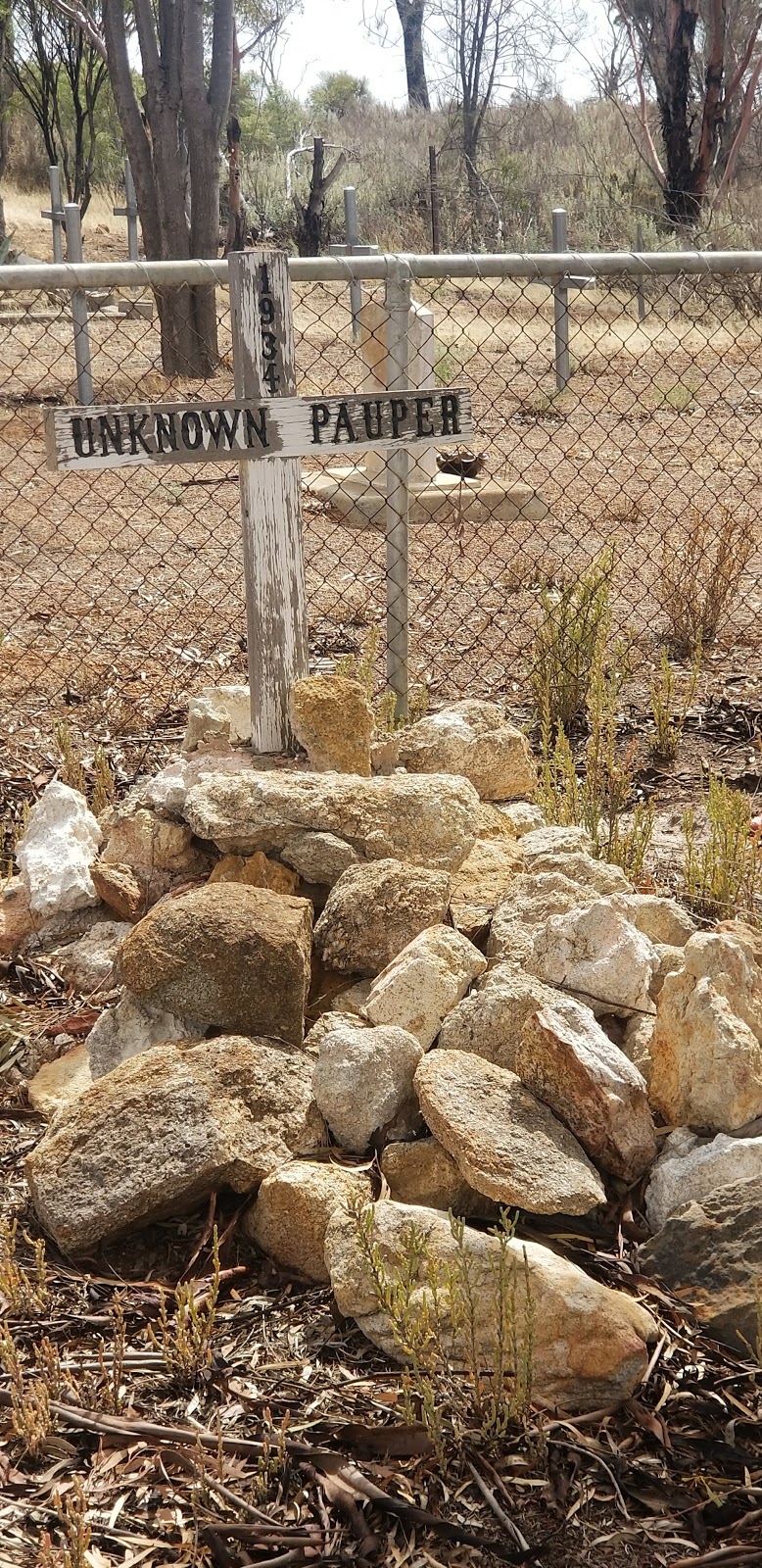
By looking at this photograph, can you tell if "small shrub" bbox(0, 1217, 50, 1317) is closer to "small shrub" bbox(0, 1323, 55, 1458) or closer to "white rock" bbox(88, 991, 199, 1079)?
"small shrub" bbox(0, 1323, 55, 1458)

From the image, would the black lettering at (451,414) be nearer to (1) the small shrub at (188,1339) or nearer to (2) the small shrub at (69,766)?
(2) the small shrub at (69,766)

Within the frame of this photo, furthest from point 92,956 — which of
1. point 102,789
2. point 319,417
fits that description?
point 319,417

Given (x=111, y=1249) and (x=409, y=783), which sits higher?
(x=409, y=783)

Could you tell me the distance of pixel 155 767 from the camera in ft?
14.4

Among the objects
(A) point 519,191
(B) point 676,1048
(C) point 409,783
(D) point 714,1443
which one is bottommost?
(D) point 714,1443

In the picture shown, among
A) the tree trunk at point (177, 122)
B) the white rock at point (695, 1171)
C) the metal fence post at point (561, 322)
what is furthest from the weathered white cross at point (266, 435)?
the tree trunk at point (177, 122)

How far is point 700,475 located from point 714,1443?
23.4 feet

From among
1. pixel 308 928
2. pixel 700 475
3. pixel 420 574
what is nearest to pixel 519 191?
pixel 700 475

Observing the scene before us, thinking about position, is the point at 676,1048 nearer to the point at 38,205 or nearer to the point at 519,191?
the point at 519,191

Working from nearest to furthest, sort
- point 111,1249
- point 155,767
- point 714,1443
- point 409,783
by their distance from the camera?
point 714,1443
point 111,1249
point 409,783
point 155,767

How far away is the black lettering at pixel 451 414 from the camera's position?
12.6ft

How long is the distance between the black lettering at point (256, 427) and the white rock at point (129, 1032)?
1468mm

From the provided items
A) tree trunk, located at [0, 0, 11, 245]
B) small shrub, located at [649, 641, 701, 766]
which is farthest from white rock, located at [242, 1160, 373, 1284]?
tree trunk, located at [0, 0, 11, 245]

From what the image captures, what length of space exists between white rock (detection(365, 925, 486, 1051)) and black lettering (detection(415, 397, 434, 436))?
1.64 meters
